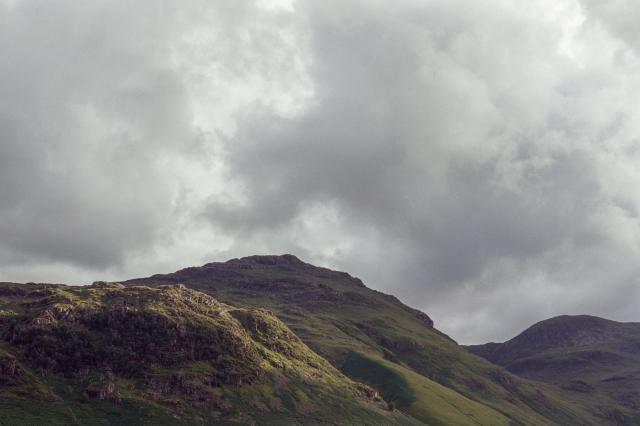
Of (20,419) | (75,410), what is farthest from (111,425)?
(20,419)

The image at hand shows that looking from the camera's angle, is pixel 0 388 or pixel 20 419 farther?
pixel 0 388

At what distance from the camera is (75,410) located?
19838 centimetres

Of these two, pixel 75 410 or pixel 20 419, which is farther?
pixel 75 410

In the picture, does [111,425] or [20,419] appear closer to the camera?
[20,419]

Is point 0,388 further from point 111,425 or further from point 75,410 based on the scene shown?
point 111,425

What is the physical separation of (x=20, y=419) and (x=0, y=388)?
2226cm

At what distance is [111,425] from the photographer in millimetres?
197875

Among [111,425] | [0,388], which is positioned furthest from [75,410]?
[0,388]

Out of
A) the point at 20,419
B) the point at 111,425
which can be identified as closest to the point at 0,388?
the point at 20,419

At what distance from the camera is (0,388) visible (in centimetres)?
19562

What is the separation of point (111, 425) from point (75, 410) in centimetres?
1425

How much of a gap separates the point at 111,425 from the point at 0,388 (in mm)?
41366
